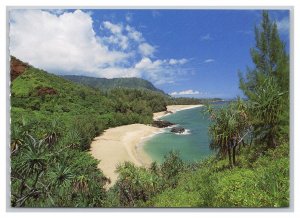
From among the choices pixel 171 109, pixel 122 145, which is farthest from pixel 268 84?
pixel 122 145

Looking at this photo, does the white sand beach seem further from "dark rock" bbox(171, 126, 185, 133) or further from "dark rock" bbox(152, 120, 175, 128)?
"dark rock" bbox(171, 126, 185, 133)

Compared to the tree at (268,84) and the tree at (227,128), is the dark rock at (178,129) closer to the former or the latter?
the tree at (227,128)

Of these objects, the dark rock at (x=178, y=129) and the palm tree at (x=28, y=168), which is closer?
the palm tree at (x=28, y=168)

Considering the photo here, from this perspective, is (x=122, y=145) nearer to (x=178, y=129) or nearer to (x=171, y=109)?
(x=171, y=109)

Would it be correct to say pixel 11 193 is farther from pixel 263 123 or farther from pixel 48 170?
pixel 263 123

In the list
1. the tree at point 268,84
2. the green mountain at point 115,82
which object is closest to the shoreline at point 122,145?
the green mountain at point 115,82

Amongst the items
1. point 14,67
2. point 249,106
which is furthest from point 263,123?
point 14,67

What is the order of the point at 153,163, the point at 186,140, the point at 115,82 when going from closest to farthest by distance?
1. the point at 115,82
2. the point at 153,163
3. the point at 186,140
